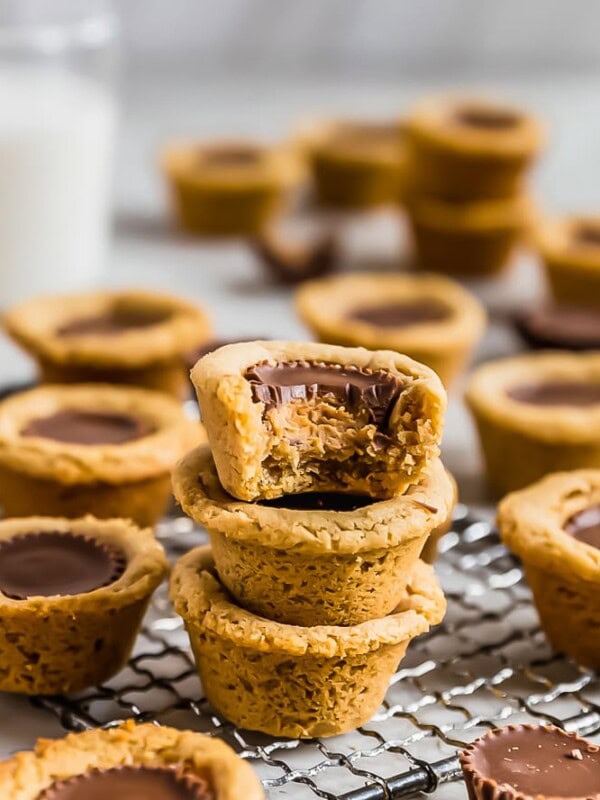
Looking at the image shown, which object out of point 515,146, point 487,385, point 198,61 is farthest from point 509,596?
point 198,61

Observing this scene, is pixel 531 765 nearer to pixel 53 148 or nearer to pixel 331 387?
pixel 331 387

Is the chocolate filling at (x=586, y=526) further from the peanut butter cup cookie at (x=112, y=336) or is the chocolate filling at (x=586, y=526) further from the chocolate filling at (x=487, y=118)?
the chocolate filling at (x=487, y=118)

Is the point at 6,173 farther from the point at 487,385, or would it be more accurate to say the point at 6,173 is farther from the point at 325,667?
the point at 325,667

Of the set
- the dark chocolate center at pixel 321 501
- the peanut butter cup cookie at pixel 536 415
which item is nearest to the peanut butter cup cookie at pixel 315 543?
the dark chocolate center at pixel 321 501

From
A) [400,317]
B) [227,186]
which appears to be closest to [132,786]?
[400,317]

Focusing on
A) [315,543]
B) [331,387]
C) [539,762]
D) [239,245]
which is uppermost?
[331,387]

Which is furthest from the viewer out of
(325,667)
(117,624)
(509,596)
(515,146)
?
(515,146)

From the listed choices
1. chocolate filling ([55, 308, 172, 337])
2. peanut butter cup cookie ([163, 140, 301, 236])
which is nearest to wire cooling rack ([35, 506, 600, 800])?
chocolate filling ([55, 308, 172, 337])
